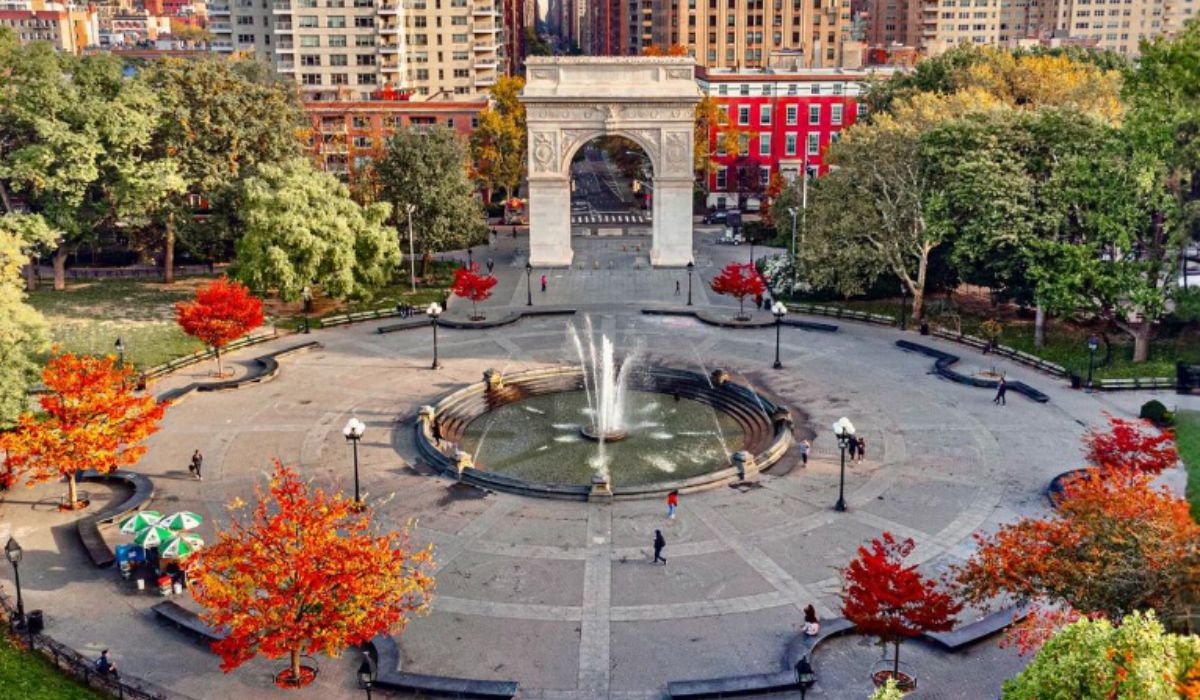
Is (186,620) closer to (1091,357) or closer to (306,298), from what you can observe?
(306,298)

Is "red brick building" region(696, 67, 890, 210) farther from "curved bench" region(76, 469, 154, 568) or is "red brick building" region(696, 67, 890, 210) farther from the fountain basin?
"curved bench" region(76, 469, 154, 568)

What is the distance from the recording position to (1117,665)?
687 inches

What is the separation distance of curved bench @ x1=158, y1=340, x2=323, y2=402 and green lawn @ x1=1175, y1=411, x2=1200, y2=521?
38.3m

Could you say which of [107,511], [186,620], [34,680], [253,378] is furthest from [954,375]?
[34,680]

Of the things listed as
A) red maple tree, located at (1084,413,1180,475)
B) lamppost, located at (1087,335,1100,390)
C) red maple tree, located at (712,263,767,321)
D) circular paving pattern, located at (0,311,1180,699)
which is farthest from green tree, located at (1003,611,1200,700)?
red maple tree, located at (712,263,767,321)

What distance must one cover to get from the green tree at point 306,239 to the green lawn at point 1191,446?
41805 millimetres

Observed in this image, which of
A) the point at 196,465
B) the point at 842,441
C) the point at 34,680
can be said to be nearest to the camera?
the point at 34,680

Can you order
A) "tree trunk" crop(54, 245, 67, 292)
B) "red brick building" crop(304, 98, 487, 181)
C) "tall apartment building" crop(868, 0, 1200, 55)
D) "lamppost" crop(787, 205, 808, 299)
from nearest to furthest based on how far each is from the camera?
"lamppost" crop(787, 205, 808, 299), "tree trunk" crop(54, 245, 67, 292), "red brick building" crop(304, 98, 487, 181), "tall apartment building" crop(868, 0, 1200, 55)

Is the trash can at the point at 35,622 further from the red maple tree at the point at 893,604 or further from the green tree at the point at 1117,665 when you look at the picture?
the green tree at the point at 1117,665

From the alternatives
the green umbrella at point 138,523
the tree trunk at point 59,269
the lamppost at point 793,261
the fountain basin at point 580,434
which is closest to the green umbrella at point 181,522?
the green umbrella at point 138,523

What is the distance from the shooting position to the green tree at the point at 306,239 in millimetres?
59469

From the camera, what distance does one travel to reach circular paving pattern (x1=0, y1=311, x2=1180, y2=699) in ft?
89.2

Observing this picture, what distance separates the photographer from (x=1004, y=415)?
4525cm

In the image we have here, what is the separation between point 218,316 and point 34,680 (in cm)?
2671
